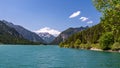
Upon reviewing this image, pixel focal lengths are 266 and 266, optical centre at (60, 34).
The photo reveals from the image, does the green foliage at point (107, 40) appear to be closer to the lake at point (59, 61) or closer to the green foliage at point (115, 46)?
the green foliage at point (115, 46)

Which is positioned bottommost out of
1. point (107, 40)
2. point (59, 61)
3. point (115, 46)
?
point (59, 61)

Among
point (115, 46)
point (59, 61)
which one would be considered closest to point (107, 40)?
point (115, 46)

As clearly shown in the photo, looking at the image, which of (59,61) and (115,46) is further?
(115,46)

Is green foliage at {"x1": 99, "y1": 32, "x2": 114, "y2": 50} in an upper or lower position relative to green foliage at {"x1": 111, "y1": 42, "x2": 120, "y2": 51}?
upper

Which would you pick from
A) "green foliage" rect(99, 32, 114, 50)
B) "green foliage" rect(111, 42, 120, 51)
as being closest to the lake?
"green foliage" rect(111, 42, 120, 51)

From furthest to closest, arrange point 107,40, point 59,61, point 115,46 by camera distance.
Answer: point 107,40, point 115,46, point 59,61

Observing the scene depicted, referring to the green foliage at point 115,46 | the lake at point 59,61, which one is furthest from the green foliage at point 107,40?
the lake at point 59,61

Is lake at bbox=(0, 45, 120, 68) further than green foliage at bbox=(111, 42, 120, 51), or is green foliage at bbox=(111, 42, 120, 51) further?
green foliage at bbox=(111, 42, 120, 51)

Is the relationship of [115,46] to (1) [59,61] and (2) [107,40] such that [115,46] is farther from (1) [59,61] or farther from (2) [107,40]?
(1) [59,61]

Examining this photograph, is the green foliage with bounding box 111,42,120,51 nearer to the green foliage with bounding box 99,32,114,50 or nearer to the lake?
the green foliage with bounding box 99,32,114,50

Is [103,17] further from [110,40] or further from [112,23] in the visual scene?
[110,40]

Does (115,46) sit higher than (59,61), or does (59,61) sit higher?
(115,46)

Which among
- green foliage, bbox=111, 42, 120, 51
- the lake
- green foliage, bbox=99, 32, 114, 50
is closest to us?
the lake

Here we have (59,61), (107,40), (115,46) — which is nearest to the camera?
(59,61)
